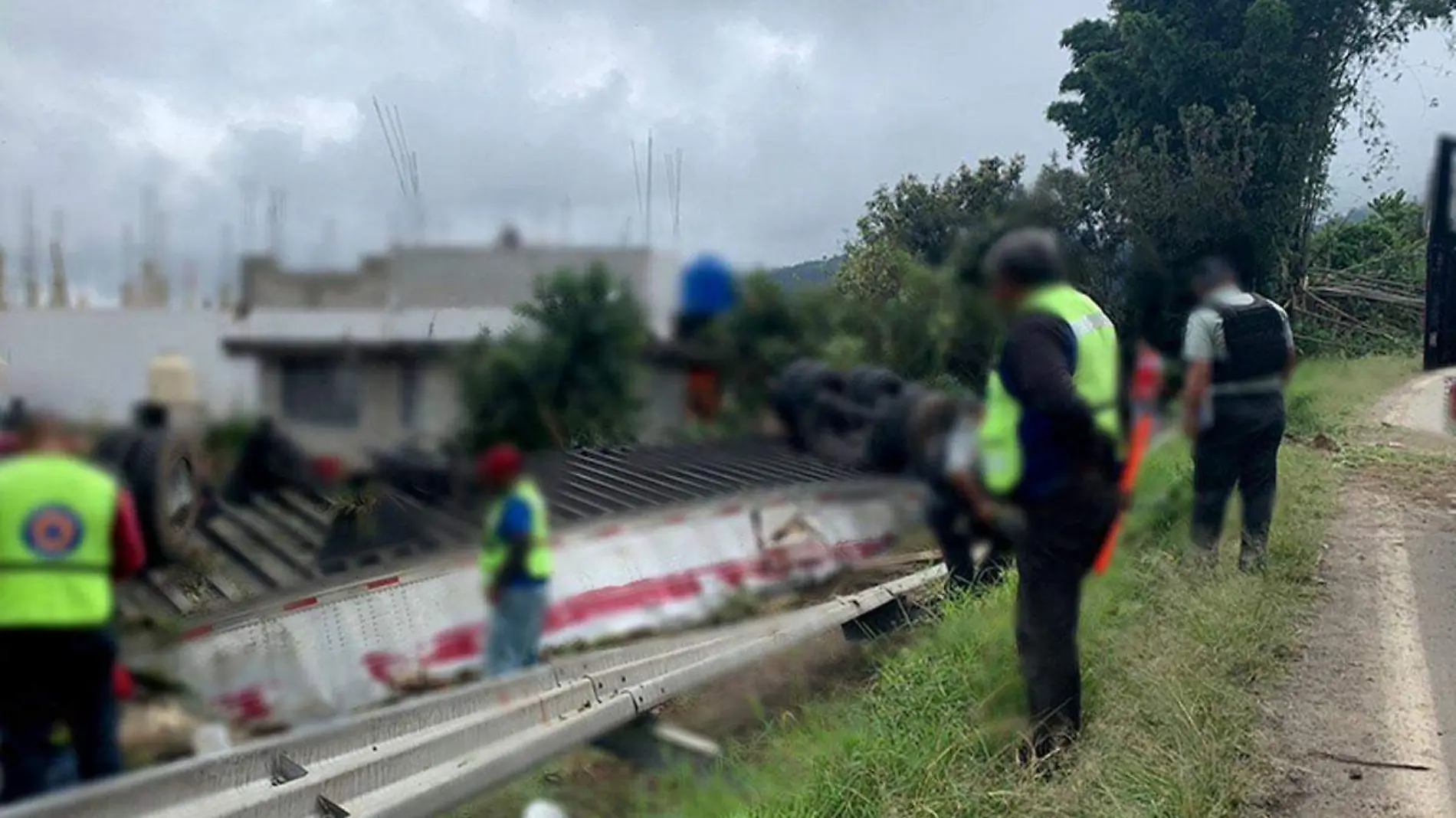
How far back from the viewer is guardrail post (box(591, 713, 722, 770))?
2.78 metres

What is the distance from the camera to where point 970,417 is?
1.86 meters

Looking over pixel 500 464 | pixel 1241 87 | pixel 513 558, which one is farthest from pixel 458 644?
pixel 1241 87

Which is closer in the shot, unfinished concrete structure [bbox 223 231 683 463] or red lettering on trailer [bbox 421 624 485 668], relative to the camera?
unfinished concrete structure [bbox 223 231 683 463]

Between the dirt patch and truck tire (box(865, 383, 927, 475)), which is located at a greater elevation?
truck tire (box(865, 383, 927, 475))

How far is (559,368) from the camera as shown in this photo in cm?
133

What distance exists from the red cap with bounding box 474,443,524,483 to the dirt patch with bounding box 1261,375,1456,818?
239cm

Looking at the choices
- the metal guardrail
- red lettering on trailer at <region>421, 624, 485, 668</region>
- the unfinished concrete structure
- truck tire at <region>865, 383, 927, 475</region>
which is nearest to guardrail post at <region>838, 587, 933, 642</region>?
the metal guardrail

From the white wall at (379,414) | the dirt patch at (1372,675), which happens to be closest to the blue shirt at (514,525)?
the white wall at (379,414)

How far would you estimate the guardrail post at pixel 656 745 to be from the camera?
2.78m

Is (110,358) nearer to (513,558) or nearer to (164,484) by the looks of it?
(164,484)

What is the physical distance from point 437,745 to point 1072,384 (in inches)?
48.0

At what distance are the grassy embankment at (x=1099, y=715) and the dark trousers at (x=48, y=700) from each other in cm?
193

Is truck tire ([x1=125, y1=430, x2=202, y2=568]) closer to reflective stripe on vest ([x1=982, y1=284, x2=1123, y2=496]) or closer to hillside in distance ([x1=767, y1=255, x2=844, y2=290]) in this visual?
hillside in distance ([x1=767, y1=255, x2=844, y2=290])

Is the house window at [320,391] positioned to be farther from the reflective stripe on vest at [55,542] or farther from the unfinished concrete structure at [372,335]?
the reflective stripe on vest at [55,542]
